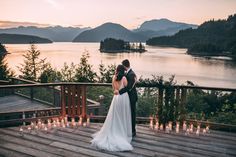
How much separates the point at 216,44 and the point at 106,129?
103 meters

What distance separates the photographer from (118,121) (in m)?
6.02

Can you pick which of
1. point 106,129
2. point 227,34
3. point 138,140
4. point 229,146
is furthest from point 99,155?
point 227,34

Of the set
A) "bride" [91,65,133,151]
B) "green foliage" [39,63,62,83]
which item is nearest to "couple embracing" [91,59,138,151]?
"bride" [91,65,133,151]

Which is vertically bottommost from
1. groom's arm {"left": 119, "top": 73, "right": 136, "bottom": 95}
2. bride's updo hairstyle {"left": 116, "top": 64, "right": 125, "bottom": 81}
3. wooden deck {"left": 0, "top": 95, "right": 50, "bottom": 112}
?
wooden deck {"left": 0, "top": 95, "right": 50, "bottom": 112}

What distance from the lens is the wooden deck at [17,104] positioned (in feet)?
36.4

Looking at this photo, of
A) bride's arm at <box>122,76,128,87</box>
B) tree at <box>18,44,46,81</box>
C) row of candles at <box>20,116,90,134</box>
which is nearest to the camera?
bride's arm at <box>122,76,128,87</box>

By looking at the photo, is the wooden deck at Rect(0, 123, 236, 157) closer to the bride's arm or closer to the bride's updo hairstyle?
the bride's arm

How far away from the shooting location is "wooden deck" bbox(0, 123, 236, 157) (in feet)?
17.6

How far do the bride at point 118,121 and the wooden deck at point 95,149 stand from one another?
0.31m

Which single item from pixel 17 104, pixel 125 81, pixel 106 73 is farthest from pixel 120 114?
pixel 106 73

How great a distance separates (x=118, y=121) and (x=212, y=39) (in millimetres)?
105429

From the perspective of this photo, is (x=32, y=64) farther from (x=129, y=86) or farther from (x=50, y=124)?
(x=129, y=86)

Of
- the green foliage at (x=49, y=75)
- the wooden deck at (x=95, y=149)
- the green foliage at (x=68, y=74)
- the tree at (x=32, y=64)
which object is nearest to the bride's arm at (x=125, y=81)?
the wooden deck at (x=95, y=149)

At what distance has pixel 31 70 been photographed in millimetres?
24391
